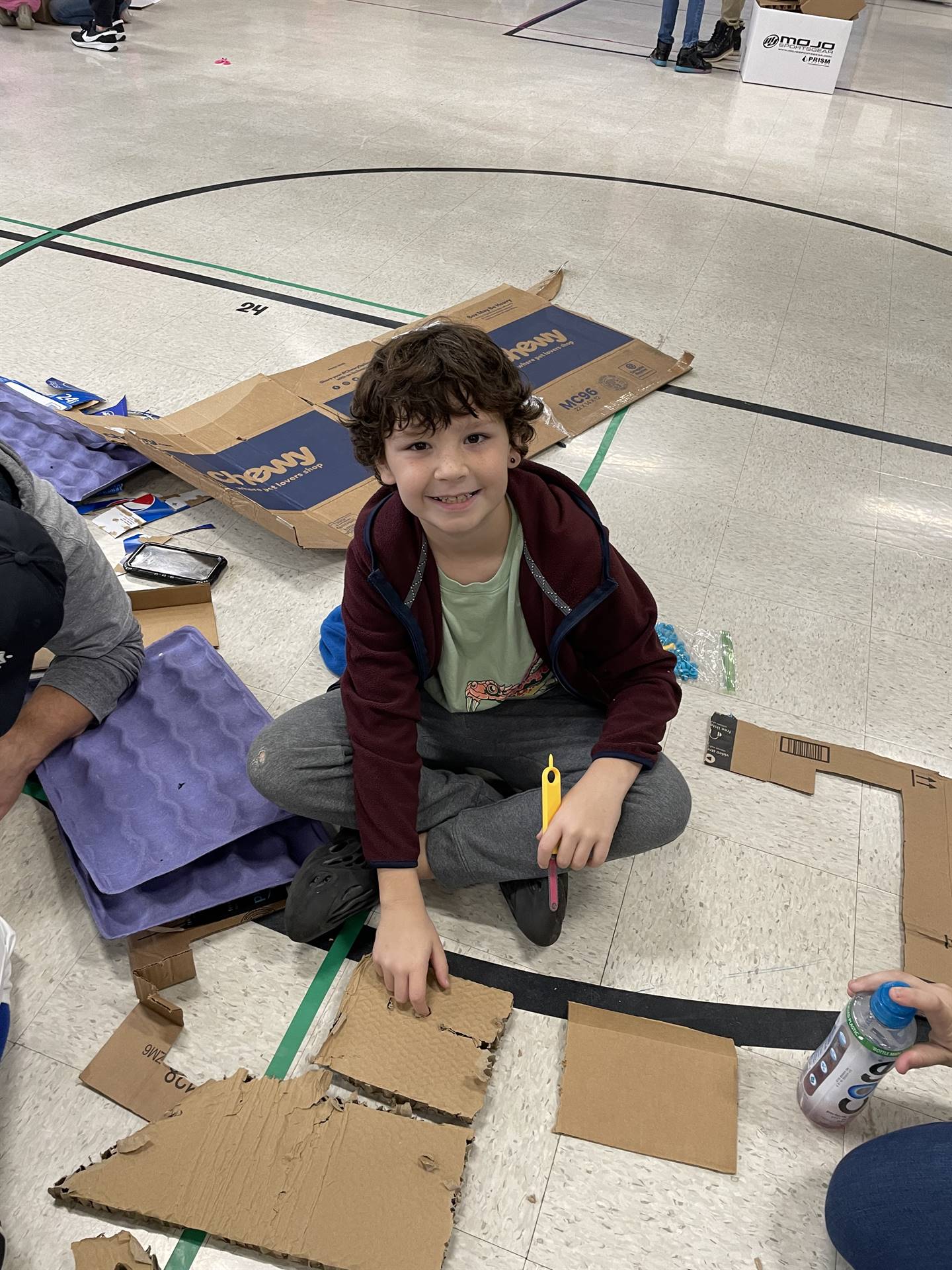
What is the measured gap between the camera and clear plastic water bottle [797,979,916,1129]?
0.93 metres

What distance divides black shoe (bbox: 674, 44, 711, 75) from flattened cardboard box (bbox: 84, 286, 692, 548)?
3.65m

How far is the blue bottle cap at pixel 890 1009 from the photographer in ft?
3.00

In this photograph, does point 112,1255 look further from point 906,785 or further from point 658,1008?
point 906,785

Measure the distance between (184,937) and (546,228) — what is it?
2.80 m

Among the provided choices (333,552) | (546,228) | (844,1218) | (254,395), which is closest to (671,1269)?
(844,1218)

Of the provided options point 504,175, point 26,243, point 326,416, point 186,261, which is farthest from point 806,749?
point 504,175

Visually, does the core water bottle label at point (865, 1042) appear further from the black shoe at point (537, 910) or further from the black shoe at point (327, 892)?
the black shoe at point (327, 892)

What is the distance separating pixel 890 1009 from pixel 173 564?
1.40m

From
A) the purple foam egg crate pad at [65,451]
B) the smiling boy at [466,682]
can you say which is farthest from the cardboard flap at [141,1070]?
the purple foam egg crate pad at [65,451]

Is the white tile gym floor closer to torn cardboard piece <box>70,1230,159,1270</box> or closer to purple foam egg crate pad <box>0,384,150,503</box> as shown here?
torn cardboard piece <box>70,1230,159,1270</box>

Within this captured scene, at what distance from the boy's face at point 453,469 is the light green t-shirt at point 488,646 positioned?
108 millimetres

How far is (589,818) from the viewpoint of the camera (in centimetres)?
113

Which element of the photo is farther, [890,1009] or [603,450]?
[603,450]

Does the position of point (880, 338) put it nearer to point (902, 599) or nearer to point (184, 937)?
point (902, 599)
